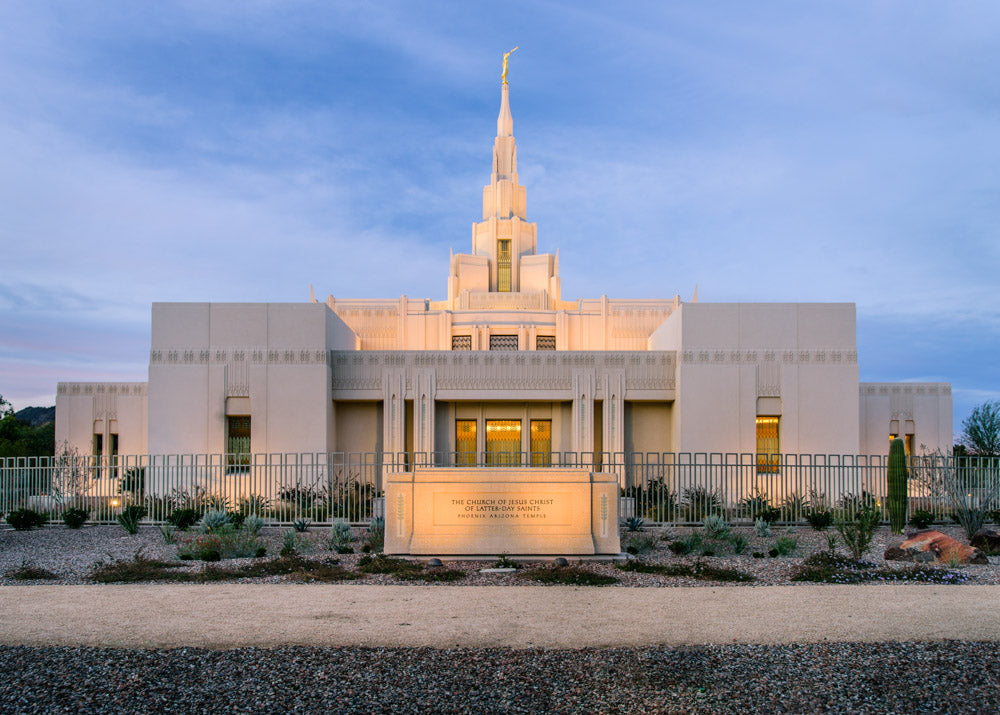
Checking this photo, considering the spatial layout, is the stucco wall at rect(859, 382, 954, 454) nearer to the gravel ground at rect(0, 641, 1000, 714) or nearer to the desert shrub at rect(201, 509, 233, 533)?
the desert shrub at rect(201, 509, 233, 533)

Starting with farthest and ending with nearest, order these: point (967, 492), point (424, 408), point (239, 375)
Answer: point (424, 408) → point (239, 375) → point (967, 492)

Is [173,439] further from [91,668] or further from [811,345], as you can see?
[811,345]

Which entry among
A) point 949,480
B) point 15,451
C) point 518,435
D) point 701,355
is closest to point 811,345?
point 701,355

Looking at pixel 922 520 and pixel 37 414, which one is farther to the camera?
pixel 37 414

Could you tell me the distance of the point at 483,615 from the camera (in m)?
8.24

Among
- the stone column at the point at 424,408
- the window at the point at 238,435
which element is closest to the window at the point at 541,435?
the stone column at the point at 424,408

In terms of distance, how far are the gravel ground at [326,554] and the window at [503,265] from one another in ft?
86.3

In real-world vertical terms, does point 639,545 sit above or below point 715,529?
below

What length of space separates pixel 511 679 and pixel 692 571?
6.01 meters

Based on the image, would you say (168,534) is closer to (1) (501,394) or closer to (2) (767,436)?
(1) (501,394)

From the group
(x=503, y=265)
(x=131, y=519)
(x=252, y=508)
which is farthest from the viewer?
(x=503, y=265)

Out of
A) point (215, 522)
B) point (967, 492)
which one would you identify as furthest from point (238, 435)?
point (967, 492)

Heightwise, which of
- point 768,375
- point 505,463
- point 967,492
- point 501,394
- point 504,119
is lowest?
point 967,492

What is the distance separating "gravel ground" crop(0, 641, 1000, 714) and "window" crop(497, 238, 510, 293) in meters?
36.0
